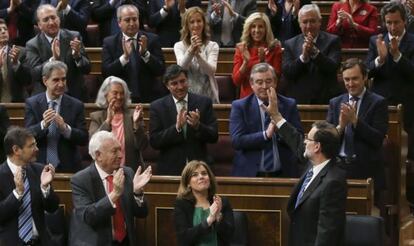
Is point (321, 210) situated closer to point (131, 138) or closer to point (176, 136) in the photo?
point (176, 136)

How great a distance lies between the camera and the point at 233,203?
5059mm

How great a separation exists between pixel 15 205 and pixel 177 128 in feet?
3.19

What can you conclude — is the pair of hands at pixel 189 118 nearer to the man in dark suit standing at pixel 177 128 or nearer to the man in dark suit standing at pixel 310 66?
the man in dark suit standing at pixel 177 128

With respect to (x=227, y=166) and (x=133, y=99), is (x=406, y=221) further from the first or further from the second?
(x=133, y=99)

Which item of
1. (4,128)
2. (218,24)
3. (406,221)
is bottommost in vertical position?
(406,221)

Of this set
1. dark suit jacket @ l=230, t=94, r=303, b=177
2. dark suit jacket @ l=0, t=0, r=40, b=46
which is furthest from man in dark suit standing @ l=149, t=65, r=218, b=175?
dark suit jacket @ l=0, t=0, r=40, b=46

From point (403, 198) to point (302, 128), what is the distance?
26.6 inches

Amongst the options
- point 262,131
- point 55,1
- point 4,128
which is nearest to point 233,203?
point 262,131

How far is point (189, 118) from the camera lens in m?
5.39

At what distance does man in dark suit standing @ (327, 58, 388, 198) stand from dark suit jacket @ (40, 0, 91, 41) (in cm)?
205

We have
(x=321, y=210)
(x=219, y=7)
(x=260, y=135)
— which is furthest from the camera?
(x=219, y=7)

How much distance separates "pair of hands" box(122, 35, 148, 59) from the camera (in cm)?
620

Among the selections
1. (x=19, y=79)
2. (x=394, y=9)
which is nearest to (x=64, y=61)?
(x=19, y=79)

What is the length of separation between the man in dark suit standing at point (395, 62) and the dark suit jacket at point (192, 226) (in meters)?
1.66
